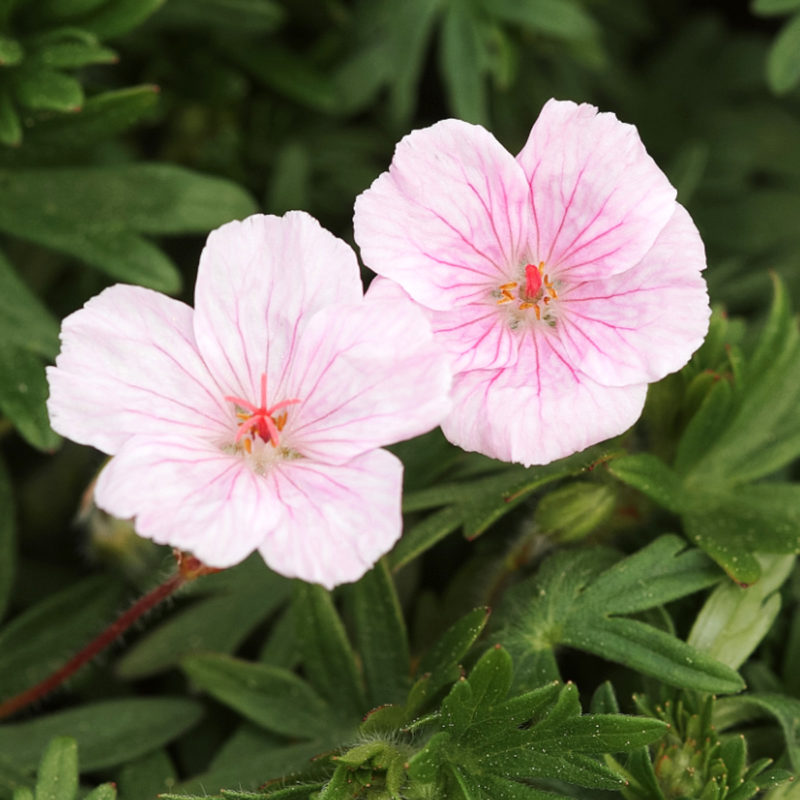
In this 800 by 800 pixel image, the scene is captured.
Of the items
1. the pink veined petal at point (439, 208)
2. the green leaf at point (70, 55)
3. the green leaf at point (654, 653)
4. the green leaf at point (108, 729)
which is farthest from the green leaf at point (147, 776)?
the green leaf at point (70, 55)

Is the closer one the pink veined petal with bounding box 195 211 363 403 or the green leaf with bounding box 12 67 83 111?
the pink veined petal with bounding box 195 211 363 403

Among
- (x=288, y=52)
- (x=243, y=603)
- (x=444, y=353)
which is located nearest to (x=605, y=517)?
(x=444, y=353)

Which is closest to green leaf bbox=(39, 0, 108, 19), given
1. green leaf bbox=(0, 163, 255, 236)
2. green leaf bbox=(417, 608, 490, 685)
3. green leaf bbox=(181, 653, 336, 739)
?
green leaf bbox=(0, 163, 255, 236)

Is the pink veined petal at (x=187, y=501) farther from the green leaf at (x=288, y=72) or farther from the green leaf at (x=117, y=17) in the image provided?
the green leaf at (x=288, y=72)

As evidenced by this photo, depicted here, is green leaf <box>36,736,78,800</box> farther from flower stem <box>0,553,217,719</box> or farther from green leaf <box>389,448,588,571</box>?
green leaf <box>389,448,588,571</box>

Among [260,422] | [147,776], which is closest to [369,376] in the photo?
[260,422]
